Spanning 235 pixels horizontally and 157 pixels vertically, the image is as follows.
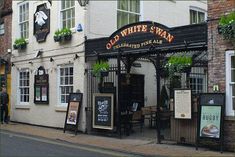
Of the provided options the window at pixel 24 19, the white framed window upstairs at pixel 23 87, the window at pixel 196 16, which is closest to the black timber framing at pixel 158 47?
the white framed window upstairs at pixel 23 87

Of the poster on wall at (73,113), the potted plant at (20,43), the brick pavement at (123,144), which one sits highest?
the potted plant at (20,43)

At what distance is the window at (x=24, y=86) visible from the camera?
65.6 ft

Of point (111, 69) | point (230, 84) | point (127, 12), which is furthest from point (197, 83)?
point (230, 84)

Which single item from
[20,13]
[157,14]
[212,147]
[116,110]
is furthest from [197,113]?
[20,13]

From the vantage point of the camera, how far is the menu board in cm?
1209

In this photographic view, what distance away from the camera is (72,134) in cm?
1566

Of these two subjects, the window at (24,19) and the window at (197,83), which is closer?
the window at (197,83)

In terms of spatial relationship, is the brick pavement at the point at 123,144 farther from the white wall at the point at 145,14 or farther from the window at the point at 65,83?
the white wall at the point at 145,14

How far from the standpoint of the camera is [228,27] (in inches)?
430

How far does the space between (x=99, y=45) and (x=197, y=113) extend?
5.10 meters

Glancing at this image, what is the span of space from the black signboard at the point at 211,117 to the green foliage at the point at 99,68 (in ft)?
13.8

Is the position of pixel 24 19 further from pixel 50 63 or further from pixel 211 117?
pixel 211 117

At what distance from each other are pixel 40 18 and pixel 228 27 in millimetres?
10213

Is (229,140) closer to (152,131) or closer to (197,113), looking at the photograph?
(197,113)
